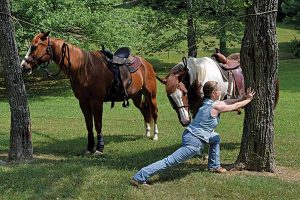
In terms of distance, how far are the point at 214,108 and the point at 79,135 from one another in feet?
21.4

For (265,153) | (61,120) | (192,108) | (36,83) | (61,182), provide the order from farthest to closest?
1. (36,83)
2. (61,120)
3. (192,108)
4. (265,153)
5. (61,182)

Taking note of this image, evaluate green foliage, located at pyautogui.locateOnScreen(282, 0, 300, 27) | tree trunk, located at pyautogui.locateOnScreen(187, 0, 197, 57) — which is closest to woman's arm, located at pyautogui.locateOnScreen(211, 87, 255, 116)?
tree trunk, located at pyautogui.locateOnScreen(187, 0, 197, 57)

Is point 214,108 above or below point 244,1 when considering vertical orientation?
below

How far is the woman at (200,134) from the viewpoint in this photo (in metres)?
6.71

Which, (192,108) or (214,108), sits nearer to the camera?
(214,108)

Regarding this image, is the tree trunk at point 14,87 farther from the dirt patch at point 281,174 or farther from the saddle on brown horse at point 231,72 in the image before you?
the saddle on brown horse at point 231,72

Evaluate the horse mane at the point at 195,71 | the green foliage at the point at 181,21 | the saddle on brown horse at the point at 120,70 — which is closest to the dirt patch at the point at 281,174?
the horse mane at the point at 195,71

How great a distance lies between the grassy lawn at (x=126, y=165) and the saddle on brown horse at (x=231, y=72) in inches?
53.4

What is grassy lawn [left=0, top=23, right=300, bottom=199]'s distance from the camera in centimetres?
655

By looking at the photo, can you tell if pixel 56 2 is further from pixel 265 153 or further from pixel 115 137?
pixel 265 153

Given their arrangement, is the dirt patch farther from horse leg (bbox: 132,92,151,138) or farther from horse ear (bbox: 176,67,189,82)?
horse leg (bbox: 132,92,151,138)

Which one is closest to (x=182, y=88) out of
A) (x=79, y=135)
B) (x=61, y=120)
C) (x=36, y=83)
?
(x=79, y=135)

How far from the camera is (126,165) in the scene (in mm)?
8039

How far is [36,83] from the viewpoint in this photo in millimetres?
30281
